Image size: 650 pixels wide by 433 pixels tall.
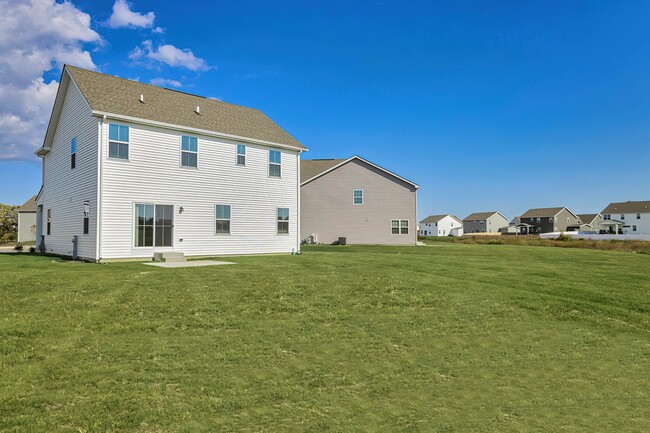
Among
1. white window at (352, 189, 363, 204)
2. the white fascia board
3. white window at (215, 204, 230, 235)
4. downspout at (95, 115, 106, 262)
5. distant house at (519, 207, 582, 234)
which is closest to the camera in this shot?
downspout at (95, 115, 106, 262)

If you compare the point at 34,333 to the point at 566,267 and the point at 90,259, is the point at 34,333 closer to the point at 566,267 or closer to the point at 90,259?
the point at 90,259

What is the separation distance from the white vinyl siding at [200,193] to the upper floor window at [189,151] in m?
0.22

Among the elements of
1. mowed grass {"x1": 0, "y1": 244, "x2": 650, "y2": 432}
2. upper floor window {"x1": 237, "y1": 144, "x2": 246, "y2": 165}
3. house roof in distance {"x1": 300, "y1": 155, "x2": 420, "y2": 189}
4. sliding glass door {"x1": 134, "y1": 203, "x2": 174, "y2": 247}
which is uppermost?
house roof in distance {"x1": 300, "y1": 155, "x2": 420, "y2": 189}

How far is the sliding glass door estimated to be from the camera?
685 inches

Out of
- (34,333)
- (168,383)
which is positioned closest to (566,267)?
(168,383)

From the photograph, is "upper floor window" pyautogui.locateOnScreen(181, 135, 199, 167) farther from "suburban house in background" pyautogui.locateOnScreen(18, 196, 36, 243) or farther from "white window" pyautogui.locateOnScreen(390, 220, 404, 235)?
"suburban house in background" pyautogui.locateOnScreen(18, 196, 36, 243)

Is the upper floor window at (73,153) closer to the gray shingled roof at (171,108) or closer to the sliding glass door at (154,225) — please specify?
the gray shingled roof at (171,108)

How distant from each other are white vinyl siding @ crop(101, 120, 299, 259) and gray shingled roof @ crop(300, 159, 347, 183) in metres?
13.9

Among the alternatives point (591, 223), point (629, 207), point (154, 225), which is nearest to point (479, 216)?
point (591, 223)

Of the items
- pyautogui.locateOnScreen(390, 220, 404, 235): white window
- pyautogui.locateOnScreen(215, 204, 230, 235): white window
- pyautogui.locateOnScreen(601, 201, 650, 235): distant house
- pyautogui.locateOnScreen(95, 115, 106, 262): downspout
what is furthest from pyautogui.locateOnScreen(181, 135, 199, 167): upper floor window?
pyautogui.locateOnScreen(601, 201, 650, 235): distant house

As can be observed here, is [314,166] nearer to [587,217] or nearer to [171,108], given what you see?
[171,108]

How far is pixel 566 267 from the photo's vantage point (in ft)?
55.6

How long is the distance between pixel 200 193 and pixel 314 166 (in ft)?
68.2

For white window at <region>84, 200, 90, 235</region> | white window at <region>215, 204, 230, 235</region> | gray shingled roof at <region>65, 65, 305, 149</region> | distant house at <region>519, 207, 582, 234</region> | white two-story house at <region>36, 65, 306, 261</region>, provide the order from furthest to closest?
1. distant house at <region>519, 207, 582, 234</region>
2. white window at <region>215, 204, 230, 235</region>
3. gray shingled roof at <region>65, 65, 305, 149</region>
4. white window at <region>84, 200, 90, 235</region>
5. white two-story house at <region>36, 65, 306, 261</region>
